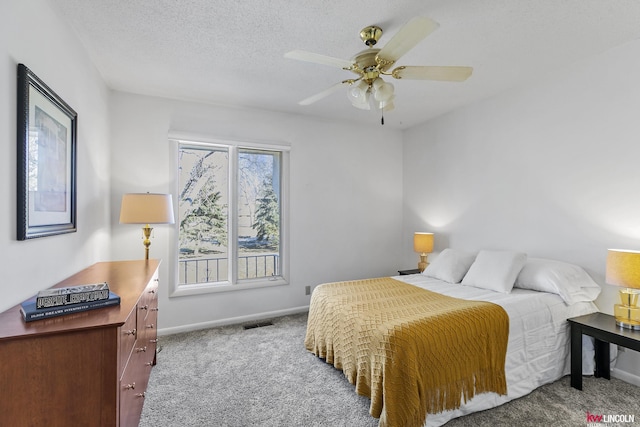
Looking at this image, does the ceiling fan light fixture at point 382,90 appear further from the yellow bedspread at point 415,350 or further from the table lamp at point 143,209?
the table lamp at point 143,209

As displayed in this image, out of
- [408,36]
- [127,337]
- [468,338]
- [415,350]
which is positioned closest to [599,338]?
[468,338]

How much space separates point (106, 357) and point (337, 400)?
158 cm

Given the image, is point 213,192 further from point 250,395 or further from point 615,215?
point 615,215

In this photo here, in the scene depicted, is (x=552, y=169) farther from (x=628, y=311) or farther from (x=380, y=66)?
(x=380, y=66)

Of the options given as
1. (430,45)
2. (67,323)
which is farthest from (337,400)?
(430,45)

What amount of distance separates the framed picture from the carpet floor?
4.49 feet

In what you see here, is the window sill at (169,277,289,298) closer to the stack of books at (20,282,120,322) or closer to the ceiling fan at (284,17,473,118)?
the stack of books at (20,282,120,322)

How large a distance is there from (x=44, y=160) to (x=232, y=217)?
2.15 m

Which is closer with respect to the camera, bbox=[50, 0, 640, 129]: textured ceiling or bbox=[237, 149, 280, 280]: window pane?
bbox=[50, 0, 640, 129]: textured ceiling

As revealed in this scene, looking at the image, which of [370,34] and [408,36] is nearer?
[408,36]

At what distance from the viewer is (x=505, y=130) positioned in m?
→ 3.29

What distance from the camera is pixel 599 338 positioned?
2.12m

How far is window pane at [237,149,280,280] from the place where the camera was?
3848 millimetres

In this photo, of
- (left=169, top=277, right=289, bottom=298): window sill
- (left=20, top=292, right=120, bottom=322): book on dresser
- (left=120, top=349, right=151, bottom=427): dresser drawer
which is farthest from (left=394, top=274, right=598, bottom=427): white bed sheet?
(left=169, top=277, right=289, bottom=298): window sill
